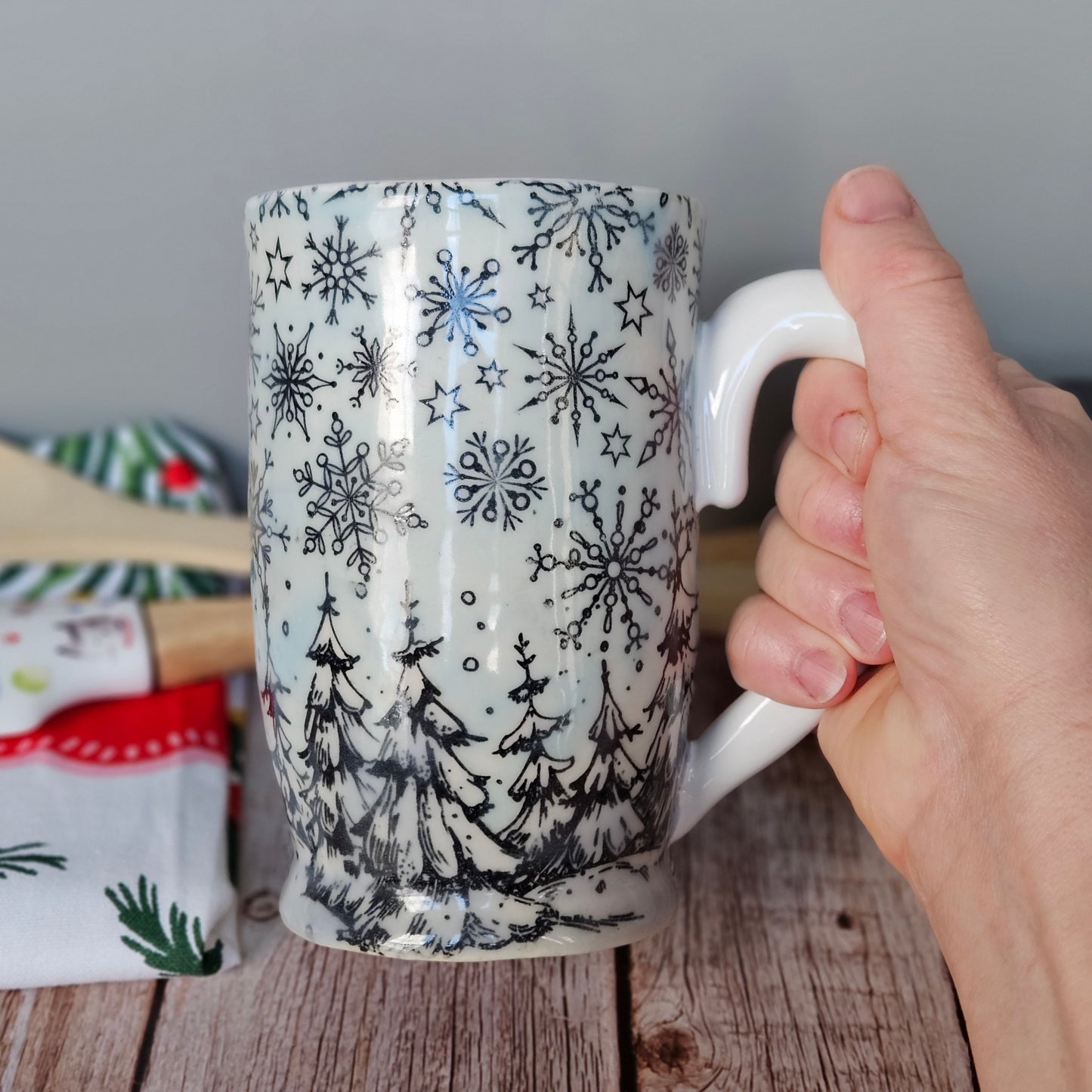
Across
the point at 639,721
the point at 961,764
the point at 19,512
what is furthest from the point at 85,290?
the point at 961,764

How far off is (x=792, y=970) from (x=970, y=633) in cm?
20

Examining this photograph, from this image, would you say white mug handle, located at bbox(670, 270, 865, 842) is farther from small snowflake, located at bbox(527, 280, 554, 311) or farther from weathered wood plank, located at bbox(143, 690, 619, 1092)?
weathered wood plank, located at bbox(143, 690, 619, 1092)

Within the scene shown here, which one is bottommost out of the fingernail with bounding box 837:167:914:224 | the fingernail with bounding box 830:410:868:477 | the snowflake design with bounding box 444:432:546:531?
the fingernail with bounding box 830:410:868:477

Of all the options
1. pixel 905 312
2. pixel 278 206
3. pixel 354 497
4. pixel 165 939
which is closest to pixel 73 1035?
pixel 165 939

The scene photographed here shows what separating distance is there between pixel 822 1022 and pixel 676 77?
0.56 m

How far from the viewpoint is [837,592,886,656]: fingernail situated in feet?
1.76

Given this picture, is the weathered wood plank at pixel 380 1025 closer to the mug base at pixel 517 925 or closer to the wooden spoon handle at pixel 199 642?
the mug base at pixel 517 925

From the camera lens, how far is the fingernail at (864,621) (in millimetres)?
535

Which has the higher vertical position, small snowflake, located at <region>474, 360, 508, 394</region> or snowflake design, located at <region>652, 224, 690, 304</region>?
snowflake design, located at <region>652, 224, 690, 304</region>

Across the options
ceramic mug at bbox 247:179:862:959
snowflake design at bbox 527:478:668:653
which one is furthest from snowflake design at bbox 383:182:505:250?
snowflake design at bbox 527:478:668:653

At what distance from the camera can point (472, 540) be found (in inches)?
16.9

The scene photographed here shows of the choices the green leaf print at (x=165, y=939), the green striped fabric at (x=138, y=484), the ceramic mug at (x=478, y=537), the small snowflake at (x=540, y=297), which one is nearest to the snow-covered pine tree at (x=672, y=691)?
the ceramic mug at (x=478, y=537)

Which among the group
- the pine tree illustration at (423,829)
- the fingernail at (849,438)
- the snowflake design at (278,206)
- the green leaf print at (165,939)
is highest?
the snowflake design at (278,206)

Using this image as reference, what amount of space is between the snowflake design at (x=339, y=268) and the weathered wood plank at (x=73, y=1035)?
33 centimetres
